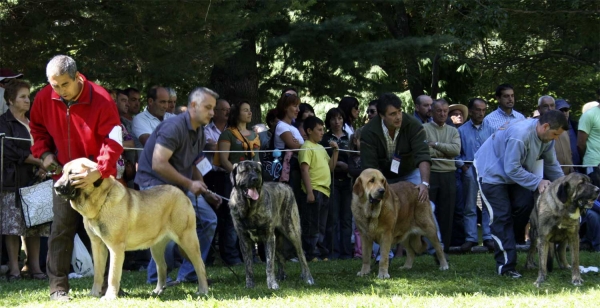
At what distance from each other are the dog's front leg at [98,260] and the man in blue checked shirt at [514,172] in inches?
158

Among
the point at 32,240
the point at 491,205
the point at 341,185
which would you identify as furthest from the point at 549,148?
the point at 32,240

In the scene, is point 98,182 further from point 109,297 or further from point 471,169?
point 471,169

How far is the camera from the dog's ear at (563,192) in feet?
26.7

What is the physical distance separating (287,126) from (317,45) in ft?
16.1

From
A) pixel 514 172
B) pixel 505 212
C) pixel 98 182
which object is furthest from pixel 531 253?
pixel 98 182

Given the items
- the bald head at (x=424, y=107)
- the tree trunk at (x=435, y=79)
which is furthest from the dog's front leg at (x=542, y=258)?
the tree trunk at (x=435, y=79)

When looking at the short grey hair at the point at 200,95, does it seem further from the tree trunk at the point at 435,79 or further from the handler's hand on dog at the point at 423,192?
the tree trunk at the point at 435,79

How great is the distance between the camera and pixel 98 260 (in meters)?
7.14

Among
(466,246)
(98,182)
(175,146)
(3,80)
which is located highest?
(3,80)

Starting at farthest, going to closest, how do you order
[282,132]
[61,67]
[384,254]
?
[282,132] < [384,254] < [61,67]

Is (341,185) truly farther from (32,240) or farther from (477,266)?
(32,240)

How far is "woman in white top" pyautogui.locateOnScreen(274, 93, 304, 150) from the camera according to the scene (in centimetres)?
1111

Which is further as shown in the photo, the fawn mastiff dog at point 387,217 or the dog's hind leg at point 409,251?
the dog's hind leg at point 409,251

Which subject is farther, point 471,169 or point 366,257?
point 471,169
